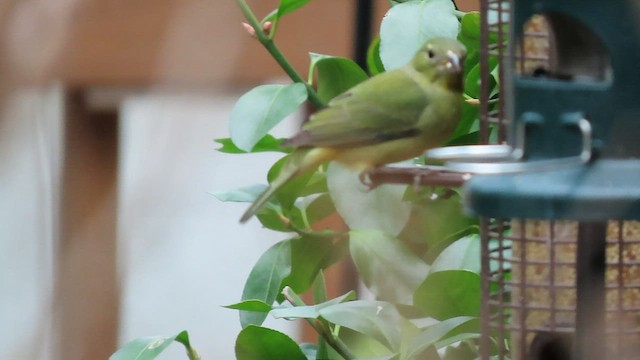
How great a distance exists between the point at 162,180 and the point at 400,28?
1.67 feet

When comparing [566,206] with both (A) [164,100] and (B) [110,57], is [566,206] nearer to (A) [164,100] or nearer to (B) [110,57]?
(A) [164,100]

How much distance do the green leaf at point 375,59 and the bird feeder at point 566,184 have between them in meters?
0.20

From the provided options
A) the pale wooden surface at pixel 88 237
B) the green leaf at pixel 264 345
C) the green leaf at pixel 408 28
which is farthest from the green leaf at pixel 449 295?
the pale wooden surface at pixel 88 237

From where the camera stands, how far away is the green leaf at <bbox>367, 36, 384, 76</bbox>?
1.47m

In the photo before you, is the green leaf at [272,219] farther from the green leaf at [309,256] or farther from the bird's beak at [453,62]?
the bird's beak at [453,62]

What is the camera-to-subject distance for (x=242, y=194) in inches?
56.2

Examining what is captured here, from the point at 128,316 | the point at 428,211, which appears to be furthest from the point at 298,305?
the point at 128,316

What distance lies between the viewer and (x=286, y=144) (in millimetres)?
1384

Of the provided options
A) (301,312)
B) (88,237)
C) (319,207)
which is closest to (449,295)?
(301,312)

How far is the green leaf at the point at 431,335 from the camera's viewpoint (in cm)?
122

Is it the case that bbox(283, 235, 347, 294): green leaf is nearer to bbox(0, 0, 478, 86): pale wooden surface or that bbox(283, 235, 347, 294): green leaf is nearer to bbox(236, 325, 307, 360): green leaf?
bbox(236, 325, 307, 360): green leaf

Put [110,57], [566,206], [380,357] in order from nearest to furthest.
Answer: [566,206] → [380,357] → [110,57]

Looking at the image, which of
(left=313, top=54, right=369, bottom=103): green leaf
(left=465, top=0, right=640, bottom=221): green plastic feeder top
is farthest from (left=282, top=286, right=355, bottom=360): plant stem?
(left=465, top=0, right=640, bottom=221): green plastic feeder top

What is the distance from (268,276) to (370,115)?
0.23 metres
